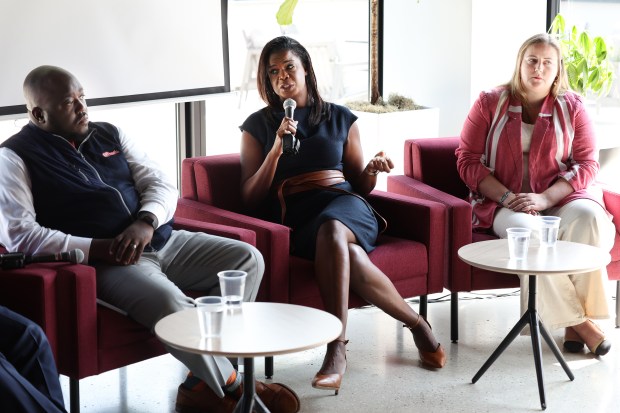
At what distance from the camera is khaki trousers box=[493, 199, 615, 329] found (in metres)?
3.94

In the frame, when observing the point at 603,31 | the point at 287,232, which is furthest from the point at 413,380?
the point at 603,31

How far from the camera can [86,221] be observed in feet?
10.9

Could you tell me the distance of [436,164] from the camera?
442cm

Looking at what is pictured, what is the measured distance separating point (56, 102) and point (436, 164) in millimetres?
1820

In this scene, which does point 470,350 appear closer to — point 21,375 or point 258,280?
point 258,280

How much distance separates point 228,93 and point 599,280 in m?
1.92

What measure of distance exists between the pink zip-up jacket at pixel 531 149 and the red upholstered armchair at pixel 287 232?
360mm

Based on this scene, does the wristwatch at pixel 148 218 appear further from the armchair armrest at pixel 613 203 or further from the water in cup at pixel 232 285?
the armchair armrest at pixel 613 203

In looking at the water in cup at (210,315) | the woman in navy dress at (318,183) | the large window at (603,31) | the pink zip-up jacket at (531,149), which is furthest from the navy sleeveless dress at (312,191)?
the large window at (603,31)

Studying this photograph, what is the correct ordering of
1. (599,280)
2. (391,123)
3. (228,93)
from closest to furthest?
(599,280), (228,93), (391,123)

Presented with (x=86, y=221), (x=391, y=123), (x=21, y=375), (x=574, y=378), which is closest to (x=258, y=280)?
(x=86, y=221)

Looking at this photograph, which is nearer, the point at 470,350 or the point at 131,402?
the point at 131,402

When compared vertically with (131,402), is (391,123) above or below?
above

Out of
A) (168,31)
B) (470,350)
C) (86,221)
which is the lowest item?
(470,350)
